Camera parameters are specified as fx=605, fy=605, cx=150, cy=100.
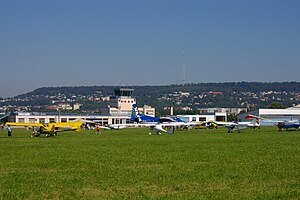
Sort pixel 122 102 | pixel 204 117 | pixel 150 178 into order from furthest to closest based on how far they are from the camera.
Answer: pixel 122 102
pixel 204 117
pixel 150 178

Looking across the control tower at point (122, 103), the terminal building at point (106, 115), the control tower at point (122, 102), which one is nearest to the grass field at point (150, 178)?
the terminal building at point (106, 115)

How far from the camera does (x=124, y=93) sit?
170000mm

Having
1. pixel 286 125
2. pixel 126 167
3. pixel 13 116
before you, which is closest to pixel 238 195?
pixel 126 167

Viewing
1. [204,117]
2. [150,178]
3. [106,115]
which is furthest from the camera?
[106,115]

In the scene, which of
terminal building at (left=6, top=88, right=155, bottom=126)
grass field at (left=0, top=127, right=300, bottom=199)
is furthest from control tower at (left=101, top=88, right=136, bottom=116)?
grass field at (left=0, top=127, right=300, bottom=199)

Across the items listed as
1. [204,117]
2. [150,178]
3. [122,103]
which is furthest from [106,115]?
[150,178]

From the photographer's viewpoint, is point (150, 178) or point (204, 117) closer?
point (150, 178)

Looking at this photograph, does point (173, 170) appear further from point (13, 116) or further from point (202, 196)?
point (13, 116)

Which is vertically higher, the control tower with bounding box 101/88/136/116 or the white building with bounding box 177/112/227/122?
the control tower with bounding box 101/88/136/116

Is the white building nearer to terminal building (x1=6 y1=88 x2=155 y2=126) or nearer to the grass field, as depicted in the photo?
terminal building (x1=6 y1=88 x2=155 y2=126)

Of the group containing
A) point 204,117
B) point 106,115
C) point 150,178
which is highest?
point 150,178

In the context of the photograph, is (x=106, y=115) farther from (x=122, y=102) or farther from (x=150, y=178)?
(x=150, y=178)

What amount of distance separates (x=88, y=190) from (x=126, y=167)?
489cm

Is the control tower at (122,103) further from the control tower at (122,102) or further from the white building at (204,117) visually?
the white building at (204,117)
